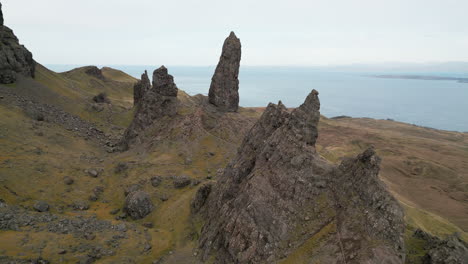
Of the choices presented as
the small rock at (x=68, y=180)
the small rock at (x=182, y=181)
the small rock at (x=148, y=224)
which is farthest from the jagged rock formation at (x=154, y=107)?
the small rock at (x=148, y=224)

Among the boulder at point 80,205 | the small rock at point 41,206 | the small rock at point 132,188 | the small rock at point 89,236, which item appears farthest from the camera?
the small rock at point 132,188

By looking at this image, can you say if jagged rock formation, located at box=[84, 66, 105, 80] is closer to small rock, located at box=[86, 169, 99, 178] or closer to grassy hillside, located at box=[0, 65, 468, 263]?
grassy hillside, located at box=[0, 65, 468, 263]

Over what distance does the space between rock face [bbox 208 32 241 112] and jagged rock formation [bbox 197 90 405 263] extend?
215 feet

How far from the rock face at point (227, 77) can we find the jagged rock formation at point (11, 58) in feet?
234

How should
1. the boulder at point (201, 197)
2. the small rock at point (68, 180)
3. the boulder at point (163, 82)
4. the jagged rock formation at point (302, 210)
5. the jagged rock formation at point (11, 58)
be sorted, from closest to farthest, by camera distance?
the jagged rock formation at point (302, 210) < the boulder at point (201, 197) < the small rock at point (68, 180) < the boulder at point (163, 82) < the jagged rock formation at point (11, 58)

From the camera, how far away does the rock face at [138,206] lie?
59.2 meters

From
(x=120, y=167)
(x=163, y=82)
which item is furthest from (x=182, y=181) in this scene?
(x=163, y=82)

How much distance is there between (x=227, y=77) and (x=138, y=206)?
62.8 metres

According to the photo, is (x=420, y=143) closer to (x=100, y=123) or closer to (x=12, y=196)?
(x=100, y=123)

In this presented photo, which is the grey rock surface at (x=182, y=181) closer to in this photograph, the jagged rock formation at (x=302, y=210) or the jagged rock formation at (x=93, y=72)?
the jagged rock formation at (x=302, y=210)

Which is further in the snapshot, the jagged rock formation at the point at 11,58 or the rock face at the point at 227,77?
the rock face at the point at 227,77

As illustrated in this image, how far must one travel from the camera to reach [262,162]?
4266cm

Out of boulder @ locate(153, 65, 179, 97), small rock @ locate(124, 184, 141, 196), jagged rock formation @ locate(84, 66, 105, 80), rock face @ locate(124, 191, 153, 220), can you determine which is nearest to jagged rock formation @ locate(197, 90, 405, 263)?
rock face @ locate(124, 191, 153, 220)

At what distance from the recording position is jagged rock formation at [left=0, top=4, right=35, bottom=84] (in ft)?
338
